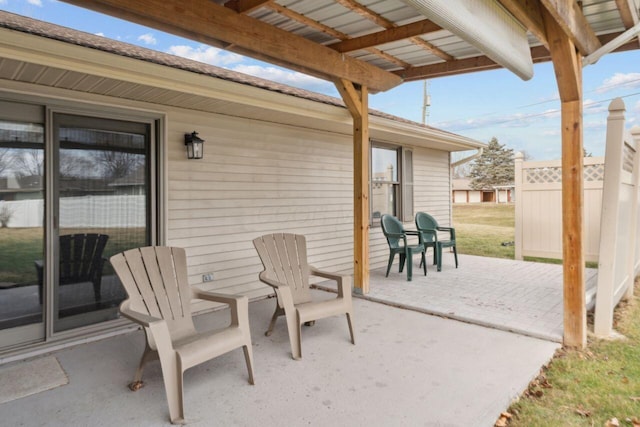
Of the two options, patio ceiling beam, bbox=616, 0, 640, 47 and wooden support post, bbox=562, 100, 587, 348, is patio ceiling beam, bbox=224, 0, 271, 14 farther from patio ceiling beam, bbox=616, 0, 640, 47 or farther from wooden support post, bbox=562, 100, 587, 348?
patio ceiling beam, bbox=616, 0, 640, 47

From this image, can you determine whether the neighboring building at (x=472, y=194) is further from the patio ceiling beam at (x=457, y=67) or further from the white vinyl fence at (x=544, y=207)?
the patio ceiling beam at (x=457, y=67)

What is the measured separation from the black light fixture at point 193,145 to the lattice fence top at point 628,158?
4267 millimetres

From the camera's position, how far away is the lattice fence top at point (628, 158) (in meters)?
3.86

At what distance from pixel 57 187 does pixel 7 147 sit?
45 cm

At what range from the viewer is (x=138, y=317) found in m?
2.31

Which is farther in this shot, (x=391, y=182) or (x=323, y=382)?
(x=391, y=182)

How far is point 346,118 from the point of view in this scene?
4809 millimetres

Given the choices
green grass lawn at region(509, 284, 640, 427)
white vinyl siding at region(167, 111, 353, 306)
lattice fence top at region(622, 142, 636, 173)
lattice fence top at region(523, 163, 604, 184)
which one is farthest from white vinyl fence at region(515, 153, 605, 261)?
green grass lawn at region(509, 284, 640, 427)

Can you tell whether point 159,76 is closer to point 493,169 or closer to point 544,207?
point 544,207

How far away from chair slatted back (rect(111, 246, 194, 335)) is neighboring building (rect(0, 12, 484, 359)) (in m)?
1.00

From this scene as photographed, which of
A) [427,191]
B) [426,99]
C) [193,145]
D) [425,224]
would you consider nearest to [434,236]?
[425,224]

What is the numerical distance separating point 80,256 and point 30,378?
1.08 m

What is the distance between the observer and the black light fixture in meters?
4.02

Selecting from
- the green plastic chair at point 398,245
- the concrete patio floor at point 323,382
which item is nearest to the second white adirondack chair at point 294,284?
the concrete patio floor at point 323,382
